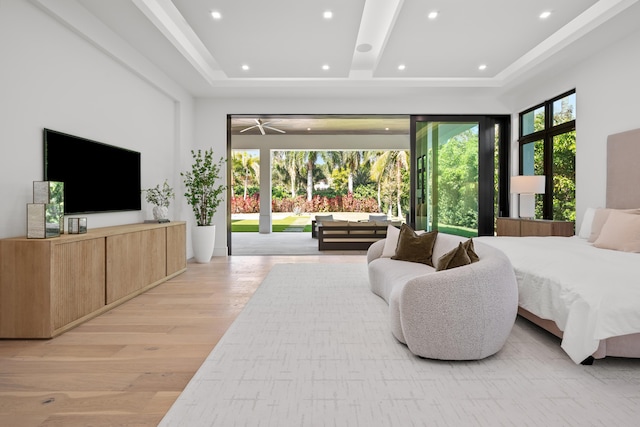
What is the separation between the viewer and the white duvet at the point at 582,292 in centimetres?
203

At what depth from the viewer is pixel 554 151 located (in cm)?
561

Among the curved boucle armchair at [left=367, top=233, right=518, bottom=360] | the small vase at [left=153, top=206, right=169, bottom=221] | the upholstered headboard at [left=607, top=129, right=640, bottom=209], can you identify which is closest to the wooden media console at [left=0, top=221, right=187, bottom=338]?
the small vase at [left=153, top=206, right=169, bottom=221]

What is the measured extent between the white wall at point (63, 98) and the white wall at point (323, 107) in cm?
120

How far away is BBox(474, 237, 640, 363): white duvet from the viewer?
2029 millimetres

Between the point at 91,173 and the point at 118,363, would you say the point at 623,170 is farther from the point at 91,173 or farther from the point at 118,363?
the point at 91,173

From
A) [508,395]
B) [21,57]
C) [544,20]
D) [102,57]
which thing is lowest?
[508,395]

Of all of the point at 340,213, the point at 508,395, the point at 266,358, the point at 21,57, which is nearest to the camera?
the point at 508,395

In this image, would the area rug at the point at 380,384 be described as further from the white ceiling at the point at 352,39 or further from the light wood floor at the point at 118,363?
the white ceiling at the point at 352,39

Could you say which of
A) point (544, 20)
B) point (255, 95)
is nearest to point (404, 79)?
point (544, 20)

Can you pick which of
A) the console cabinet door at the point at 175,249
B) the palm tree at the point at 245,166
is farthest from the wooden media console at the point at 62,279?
the palm tree at the point at 245,166

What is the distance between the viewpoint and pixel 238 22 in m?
4.12

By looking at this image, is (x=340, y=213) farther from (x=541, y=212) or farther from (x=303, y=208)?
(x=541, y=212)

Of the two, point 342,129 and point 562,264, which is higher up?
point 342,129

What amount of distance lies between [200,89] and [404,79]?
3382 mm
